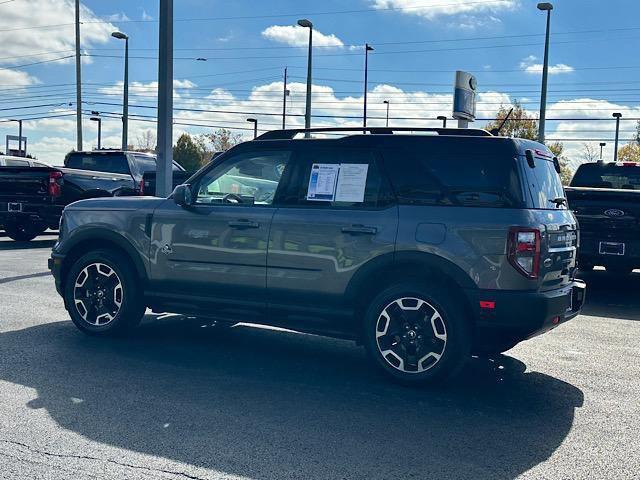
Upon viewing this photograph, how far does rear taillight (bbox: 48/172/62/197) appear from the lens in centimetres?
1400

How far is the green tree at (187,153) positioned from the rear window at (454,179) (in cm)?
6529

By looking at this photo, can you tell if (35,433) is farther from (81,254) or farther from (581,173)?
(581,173)

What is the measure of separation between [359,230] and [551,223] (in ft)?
4.64

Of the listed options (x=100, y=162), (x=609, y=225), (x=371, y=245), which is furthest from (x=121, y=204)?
(x=100, y=162)

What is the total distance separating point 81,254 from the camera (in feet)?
21.6

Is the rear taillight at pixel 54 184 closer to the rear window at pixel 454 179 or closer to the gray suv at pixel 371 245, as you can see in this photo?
the gray suv at pixel 371 245

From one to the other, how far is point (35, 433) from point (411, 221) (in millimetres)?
2896

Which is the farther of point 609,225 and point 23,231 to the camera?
point 23,231

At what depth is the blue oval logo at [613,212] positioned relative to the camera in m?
9.02

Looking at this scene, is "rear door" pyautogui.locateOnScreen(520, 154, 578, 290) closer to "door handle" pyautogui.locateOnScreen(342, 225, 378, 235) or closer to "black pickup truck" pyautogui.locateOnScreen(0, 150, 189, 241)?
"door handle" pyautogui.locateOnScreen(342, 225, 378, 235)

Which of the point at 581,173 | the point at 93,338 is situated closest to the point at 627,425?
the point at 93,338

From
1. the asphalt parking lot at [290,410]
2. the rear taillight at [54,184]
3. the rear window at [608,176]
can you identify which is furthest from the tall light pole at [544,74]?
the asphalt parking lot at [290,410]

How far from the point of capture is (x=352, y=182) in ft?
17.6

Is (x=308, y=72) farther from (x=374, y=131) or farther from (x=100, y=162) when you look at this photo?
(x=374, y=131)
